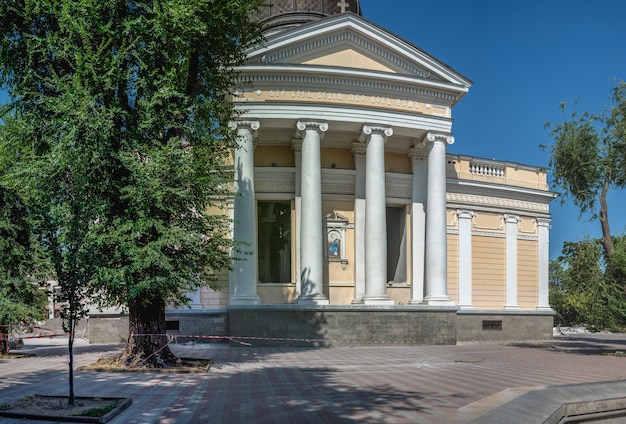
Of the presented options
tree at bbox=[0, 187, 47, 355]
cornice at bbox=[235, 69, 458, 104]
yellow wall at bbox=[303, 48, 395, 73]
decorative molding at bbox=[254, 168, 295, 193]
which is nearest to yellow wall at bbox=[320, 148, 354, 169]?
decorative molding at bbox=[254, 168, 295, 193]

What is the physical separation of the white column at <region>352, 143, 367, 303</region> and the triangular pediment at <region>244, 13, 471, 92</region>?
141 inches

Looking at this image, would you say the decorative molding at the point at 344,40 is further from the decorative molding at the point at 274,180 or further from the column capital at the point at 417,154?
the decorative molding at the point at 274,180

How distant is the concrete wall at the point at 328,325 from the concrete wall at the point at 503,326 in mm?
4601

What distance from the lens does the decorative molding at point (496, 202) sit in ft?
95.8

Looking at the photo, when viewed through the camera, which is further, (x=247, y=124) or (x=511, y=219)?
(x=511, y=219)

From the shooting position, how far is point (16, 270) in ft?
63.8

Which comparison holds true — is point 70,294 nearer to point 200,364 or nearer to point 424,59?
point 200,364

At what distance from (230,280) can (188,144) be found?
345 inches

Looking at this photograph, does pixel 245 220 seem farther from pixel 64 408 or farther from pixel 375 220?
pixel 64 408

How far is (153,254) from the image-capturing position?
46.5ft

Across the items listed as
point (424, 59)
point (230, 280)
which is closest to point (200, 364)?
point (230, 280)

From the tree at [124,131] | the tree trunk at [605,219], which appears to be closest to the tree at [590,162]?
the tree trunk at [605,219]

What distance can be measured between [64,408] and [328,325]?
14.6m

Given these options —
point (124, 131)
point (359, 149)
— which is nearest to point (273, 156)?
point (359, 149)
